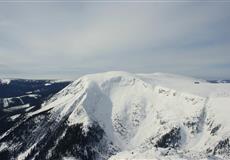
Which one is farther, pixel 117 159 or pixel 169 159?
pixel 117 159

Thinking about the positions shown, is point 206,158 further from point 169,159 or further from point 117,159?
point 117,159

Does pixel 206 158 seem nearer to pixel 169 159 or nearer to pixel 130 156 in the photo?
pixel 169 159

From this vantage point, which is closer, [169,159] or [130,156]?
[169,159]

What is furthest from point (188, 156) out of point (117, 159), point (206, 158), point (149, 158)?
point (117, 159)

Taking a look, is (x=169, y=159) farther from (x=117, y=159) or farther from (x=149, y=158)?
(x=117, y=159)

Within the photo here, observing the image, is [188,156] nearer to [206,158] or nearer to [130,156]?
[206,158]

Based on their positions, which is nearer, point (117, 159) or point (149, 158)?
point (149, 158)

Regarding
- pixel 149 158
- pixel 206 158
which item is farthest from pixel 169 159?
pixel 206 158
